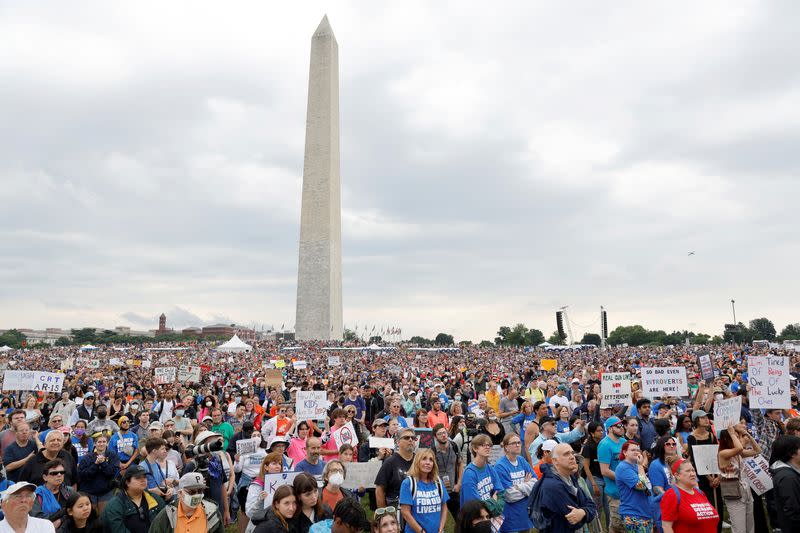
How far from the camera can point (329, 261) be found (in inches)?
2453

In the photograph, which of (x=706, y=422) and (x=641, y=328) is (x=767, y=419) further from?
(x=641, y=328)

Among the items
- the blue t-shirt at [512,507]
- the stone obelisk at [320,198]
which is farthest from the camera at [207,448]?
the stone obelisk at [320,198]

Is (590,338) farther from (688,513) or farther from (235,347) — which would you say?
(688,513)

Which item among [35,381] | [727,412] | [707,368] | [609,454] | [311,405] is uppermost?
[707,368]

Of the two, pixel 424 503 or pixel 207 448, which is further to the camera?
pixel 207 448

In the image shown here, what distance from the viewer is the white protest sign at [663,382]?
13109 mm

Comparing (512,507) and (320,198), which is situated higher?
(320,198)

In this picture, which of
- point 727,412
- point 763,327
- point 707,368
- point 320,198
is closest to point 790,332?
point 763,327

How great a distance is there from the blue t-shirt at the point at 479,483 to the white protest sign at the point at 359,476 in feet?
4.97

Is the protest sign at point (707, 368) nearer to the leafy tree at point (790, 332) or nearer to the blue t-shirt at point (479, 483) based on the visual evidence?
the blue t-shirt at point (479, 483)

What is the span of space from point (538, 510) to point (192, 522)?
118 inches

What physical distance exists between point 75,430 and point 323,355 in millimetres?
36341

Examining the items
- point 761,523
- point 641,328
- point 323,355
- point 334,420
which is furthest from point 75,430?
point 641,328

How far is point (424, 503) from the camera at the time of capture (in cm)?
599
